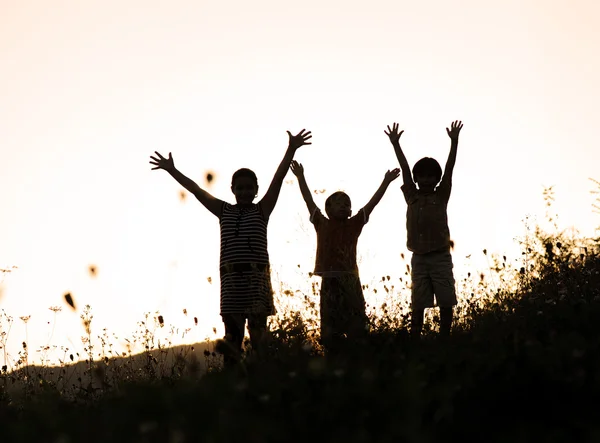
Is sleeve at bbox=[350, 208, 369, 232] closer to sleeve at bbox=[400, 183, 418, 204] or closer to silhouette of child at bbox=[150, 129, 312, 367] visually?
sleeve at bbox=[400, 183, 418, 204]

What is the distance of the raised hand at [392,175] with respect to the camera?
735 centimetres

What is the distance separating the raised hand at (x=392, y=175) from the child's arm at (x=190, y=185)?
183 centimetres

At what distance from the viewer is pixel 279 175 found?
21.0 ft

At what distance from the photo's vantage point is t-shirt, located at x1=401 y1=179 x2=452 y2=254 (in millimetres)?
6836

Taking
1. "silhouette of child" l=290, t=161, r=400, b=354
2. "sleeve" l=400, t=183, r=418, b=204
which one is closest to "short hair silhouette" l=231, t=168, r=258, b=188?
"silhouette of child" l=290, t=161, r=400, b=354

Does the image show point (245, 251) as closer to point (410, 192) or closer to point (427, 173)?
point (410, 192)

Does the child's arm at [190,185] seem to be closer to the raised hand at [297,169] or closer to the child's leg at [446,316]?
the raised hand at [297,169]

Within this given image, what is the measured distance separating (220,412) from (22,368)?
4697 mm

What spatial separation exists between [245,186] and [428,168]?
71.1 inches

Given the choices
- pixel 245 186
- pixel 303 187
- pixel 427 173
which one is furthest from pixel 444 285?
pixel 245 186

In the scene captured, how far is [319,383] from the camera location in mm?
3336

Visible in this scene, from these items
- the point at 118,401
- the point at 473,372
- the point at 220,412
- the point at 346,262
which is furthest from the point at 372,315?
the point at 220,412

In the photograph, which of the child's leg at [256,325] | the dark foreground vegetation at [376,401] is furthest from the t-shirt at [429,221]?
the dark foreground vegetation at [376,401]

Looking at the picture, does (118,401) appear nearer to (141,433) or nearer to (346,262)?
(141,433)
